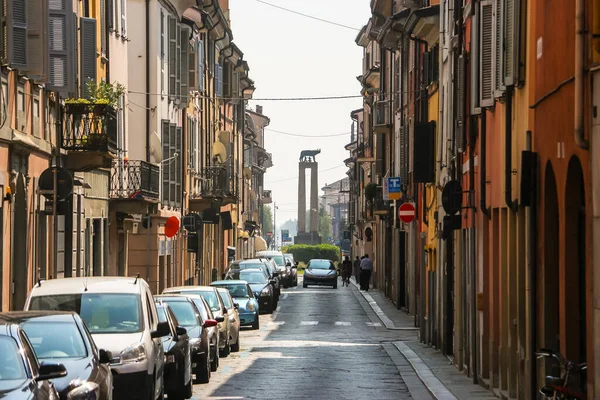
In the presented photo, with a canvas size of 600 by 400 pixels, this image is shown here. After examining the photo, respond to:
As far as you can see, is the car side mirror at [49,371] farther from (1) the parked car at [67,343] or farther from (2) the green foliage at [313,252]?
(2) the green foliage at [313,252]

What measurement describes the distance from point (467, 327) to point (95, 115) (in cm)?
911

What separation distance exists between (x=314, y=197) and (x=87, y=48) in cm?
10929

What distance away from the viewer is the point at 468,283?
2584cm

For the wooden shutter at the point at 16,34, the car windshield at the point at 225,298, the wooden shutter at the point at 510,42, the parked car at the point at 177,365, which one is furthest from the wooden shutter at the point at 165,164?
the wooden shutter at the point at 510,42

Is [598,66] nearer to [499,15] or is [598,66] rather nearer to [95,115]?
[499,15]

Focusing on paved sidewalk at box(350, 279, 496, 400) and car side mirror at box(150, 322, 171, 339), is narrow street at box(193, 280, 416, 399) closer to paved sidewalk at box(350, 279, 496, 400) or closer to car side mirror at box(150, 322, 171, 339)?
paved sidewalk at box(350, 279, 496, 400)

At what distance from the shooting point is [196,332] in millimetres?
24453

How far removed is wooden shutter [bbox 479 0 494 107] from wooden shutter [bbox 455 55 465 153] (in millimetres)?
4970

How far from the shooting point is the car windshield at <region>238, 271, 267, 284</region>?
5081 cm

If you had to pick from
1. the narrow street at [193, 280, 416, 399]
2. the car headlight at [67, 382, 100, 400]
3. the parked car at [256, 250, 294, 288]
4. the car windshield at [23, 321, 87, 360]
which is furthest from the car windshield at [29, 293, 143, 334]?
the parked car at [256, 250, 294, 288]

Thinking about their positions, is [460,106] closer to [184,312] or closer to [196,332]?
[184,312]

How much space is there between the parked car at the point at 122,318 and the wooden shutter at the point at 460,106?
365 inches

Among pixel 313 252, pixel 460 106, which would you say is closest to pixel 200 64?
pixel 460 106

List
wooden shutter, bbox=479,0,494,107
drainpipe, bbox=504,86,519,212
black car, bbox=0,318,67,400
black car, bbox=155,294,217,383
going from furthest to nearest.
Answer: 1. black car, bbox=155,294,217,383
2. wooden shutter, bbox=479,0,494,107
3. drainpipe, bbox=504,86,519,212
4. black car, bbox=0,318,67,400
